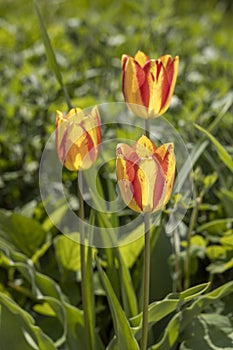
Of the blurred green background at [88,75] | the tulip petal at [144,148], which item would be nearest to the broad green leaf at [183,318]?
the tulip petal at [144,148]

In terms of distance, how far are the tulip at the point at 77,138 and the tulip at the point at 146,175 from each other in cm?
12

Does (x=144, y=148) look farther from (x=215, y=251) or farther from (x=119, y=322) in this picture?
(x=215, y=251)

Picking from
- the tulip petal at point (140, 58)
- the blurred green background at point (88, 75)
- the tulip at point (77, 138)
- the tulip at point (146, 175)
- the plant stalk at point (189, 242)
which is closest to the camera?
the tulip at point (146, 175)

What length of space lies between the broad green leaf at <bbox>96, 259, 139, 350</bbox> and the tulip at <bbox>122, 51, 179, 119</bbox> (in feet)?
0.90

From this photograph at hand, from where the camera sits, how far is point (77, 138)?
3.75 feet

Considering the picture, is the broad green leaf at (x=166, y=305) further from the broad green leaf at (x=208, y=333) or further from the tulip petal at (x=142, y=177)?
the tulip petal at (x=142, y=177)

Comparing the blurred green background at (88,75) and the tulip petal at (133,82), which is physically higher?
the blurred green background at (88,75)

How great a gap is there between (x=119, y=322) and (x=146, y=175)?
0.29 m

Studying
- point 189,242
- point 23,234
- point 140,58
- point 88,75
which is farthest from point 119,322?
point 88,75

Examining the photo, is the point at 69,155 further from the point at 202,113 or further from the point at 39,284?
the point at 202,113

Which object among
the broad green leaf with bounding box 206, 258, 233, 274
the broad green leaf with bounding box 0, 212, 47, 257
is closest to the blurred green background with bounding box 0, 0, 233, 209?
the broad green leaf with bounding box 0, 212, 47, 257

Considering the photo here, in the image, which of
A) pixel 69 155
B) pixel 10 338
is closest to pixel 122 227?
pixel 10 338

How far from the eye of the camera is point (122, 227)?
1.66 meters

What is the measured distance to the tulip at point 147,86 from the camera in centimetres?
121
